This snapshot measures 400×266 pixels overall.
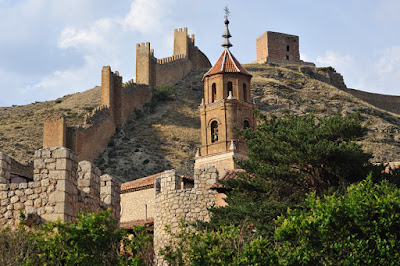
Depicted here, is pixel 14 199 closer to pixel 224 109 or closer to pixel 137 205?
pixel 137 205

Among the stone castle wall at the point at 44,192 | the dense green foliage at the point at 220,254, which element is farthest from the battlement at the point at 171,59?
the dense green foliage at the point at 220,254

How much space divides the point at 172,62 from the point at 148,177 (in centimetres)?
4270

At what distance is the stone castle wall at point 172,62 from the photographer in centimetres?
6488

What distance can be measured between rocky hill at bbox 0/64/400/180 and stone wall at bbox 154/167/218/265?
79.3 feet

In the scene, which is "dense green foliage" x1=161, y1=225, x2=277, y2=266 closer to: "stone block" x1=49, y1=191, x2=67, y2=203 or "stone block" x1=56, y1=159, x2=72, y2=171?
"stone block" x1=49, y1=191, x2=67, y2=203

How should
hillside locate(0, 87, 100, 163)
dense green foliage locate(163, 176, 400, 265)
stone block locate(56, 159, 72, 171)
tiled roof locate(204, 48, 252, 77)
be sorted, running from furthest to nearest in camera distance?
hillside locate(0, 87, 100, 163) < tiled roof locate(204, 48, 252, 77) < dense green foliage locate(163, 176, 400, 265) < stone block locate(56, 159, 72, 171)

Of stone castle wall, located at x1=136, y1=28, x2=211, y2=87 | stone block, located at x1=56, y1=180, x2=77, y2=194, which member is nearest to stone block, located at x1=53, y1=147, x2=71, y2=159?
stone block, located at x1=56, y1=180, x2=77, y2=194

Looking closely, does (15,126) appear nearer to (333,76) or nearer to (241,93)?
(241,93)

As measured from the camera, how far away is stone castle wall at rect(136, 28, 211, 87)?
64.9 m

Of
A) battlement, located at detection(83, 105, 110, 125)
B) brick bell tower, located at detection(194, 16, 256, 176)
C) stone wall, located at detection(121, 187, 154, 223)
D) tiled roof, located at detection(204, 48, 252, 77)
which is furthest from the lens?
battlement, located at detection(83, 105, 110, 125)

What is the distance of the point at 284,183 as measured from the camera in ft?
55.1

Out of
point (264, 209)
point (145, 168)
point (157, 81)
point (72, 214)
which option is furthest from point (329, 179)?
point (157, 81)

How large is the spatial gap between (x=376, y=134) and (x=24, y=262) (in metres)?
53.5

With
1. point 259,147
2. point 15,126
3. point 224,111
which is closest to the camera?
point 259,147
